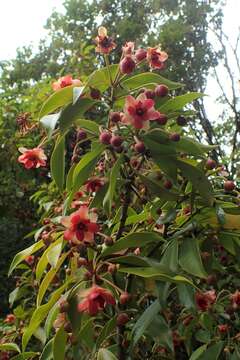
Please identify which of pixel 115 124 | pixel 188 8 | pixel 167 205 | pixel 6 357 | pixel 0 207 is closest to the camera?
pixel 115 124

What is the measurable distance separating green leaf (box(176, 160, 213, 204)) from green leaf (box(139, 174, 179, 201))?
0.05 meters

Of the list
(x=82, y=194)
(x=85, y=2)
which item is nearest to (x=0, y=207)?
(x=82, y=194)

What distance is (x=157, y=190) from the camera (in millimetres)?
1211

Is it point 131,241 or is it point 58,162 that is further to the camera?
point 58,162

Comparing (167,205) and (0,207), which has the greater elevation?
(167,205)

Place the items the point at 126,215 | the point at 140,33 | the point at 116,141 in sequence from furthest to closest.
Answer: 1. the point at 140,33
2. the point at 126,215
3. the point at 116,141

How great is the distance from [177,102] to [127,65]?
0.16 metres

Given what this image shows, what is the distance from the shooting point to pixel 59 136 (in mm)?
1244

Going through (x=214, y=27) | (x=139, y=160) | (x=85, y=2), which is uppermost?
(x=85, y=2)

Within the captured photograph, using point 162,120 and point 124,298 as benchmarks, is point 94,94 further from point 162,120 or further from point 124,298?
point 124,298

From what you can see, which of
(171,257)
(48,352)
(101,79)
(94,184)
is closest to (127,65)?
(101,79)

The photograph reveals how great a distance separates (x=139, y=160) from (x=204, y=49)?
5.14 m

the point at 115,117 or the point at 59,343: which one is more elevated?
the point at 115,117

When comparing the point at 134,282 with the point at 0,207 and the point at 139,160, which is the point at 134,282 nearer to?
the point at 139,160
